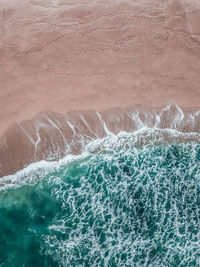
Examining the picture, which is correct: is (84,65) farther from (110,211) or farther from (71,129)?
(110,211)

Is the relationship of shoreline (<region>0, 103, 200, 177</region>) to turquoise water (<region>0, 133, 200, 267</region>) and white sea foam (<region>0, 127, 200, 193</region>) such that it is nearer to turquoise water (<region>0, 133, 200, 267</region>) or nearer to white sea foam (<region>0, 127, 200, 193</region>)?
white sea foam (<region>0, 127, 200, 193</region>)

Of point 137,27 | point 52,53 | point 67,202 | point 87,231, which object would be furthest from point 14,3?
point 87,231

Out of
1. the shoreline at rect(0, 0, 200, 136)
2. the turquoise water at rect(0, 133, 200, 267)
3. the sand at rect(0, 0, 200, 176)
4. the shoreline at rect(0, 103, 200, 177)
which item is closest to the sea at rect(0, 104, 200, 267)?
the turquoise water at rect(0, 133, 200, 267)

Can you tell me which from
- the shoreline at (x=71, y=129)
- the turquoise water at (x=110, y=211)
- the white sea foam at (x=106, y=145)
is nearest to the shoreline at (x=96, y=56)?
the shoreline at (x=71, y=129)

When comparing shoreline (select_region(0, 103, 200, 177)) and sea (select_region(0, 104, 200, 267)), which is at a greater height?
shoreline (select_region(0, 103, 200, 177))

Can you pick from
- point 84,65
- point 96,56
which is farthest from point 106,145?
point 96,56

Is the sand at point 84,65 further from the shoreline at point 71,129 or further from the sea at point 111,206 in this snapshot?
the sea at point 111,206

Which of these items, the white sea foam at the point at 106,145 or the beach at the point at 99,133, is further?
the white sea foam at the point at 106,145
